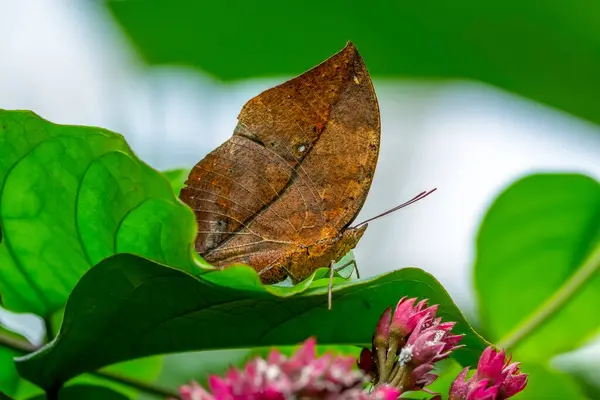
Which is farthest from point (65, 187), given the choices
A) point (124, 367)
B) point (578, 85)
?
point (578, 85)

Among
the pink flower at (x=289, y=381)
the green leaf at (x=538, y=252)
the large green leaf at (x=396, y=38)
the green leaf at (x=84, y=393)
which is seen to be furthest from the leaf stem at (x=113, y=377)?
the large green leaf at (x=396, y=38)

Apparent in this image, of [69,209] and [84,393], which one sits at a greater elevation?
[69,209]

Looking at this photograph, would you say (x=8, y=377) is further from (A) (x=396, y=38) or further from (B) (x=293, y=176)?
(A) (x=396, y=38)

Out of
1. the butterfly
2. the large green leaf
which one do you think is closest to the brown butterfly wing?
the butterfly

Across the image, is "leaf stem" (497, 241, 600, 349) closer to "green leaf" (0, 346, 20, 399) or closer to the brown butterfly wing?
the brown butterfly wing

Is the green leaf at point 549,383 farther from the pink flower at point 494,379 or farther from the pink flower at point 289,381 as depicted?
the pink flower at point 289,381

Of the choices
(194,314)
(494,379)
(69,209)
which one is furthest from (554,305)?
(69,209)
